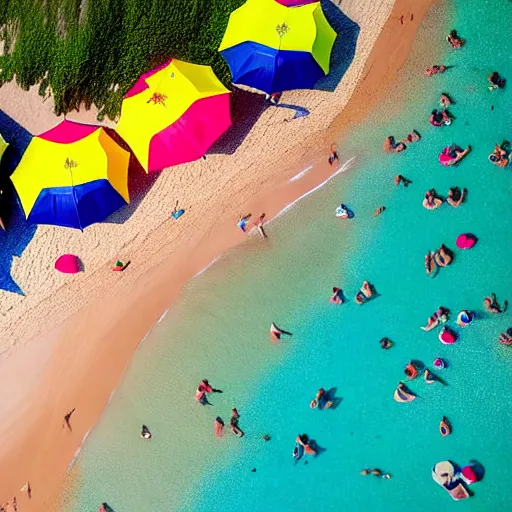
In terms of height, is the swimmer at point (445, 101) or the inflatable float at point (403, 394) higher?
the swimmer at point (445, 101)

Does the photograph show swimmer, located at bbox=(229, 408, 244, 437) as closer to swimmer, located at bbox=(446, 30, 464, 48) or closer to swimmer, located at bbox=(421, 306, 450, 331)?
swimmer, located at bbox=(421, 306, 450, 331)

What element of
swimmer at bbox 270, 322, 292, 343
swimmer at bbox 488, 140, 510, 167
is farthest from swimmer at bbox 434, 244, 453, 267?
swimmer at bbox 270, 322, 292, 343

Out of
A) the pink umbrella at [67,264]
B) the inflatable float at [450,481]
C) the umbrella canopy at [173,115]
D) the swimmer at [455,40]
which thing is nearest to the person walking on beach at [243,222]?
the umbrella canopy at [173,115]

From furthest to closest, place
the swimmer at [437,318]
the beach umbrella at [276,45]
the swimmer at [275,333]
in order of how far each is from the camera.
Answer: the swimmer at [275,333]
the swimmer at [437,318]
the beach umbrella at [276,45]

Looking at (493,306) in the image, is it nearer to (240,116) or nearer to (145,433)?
(240,116)

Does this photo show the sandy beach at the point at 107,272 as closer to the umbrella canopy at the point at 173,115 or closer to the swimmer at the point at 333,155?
the swimmer at the point at 333,155
